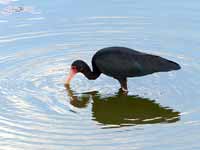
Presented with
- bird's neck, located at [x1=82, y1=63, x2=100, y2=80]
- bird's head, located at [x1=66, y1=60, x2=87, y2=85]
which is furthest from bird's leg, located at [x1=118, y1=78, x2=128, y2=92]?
bird's head, located at [x1=66, y1=60, x2=87, y2=85]

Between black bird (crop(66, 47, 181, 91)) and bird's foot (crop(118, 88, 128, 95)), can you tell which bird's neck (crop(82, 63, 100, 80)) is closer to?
black bird (crop(66, 47, 181, 91))

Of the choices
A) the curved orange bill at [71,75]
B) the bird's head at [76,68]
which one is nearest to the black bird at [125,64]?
the curved orange bill at [71,75]

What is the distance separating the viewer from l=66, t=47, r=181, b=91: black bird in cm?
1193

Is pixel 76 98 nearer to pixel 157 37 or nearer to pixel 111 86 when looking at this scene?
pixel 111 86

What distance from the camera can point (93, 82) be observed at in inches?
498

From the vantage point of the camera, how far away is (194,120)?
10.7m

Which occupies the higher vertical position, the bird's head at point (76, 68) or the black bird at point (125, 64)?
the black bird at point (125, 64)

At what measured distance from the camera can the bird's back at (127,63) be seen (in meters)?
11.9

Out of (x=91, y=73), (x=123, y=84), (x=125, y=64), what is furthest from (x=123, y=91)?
(x=91, y=73)

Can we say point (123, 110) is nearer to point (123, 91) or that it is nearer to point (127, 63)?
point (123, 91)

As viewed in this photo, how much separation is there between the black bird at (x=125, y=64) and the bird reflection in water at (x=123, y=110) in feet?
0.90

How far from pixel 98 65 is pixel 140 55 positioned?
71 cm

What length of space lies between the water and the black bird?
26 centimetres

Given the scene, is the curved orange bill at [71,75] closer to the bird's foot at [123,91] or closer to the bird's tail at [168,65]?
the bird's foot at [123,91]
